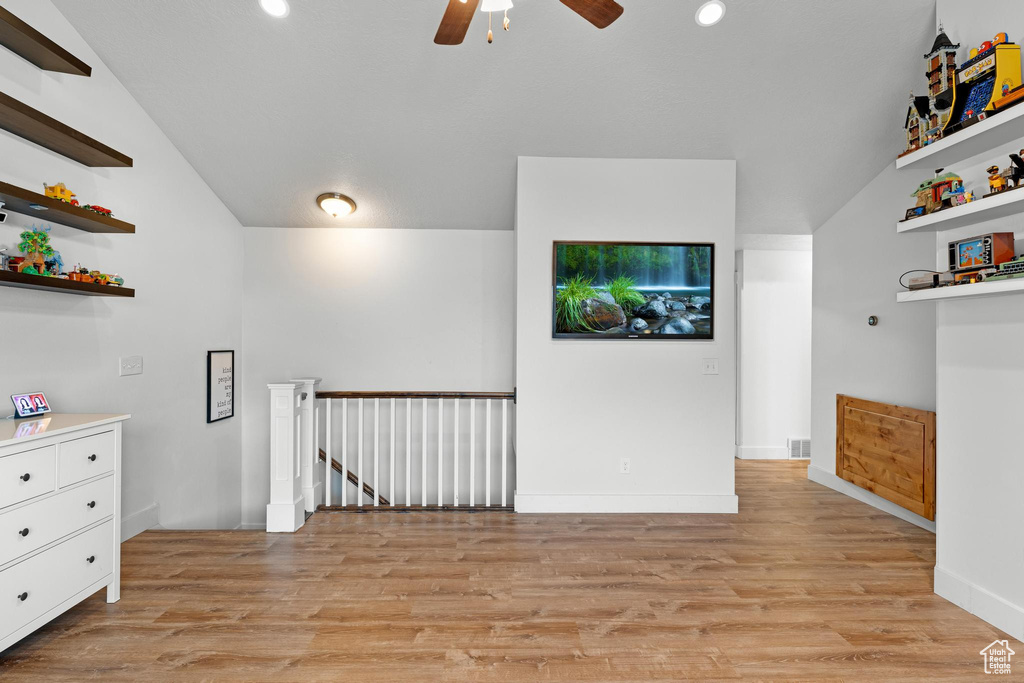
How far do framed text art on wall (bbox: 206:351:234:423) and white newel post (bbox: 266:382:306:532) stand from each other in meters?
1.18

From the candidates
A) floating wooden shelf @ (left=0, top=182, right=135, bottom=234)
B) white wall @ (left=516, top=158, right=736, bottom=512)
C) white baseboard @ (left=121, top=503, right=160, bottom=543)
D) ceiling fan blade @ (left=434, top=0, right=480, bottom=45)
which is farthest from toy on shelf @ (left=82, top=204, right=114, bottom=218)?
white wall @ (left=516, top=158, right=736, bottom=512)

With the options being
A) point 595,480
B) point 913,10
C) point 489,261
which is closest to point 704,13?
point 913,10

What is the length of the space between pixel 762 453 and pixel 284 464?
15.8ft

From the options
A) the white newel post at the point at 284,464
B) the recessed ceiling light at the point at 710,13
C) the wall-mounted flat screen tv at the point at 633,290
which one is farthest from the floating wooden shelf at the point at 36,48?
the recessed ceiling light at the point at 710,13

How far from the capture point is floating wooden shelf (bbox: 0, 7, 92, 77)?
2.38 metres

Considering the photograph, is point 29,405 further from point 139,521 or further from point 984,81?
point 984,81

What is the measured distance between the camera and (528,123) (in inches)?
137

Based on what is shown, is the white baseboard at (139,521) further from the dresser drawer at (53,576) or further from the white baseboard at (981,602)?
the white baseboard at (981,602)

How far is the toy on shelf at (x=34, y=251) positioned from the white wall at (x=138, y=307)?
0.12 m

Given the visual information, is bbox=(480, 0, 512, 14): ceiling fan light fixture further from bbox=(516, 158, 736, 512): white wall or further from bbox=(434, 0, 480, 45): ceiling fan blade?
bbox=(516, 158, 736, 512): white wall

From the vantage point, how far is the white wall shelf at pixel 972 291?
2.02 m

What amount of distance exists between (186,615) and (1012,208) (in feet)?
12.9

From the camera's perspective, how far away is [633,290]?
148 inches

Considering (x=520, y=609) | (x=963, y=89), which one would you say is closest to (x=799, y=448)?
(x=963, y=89)
